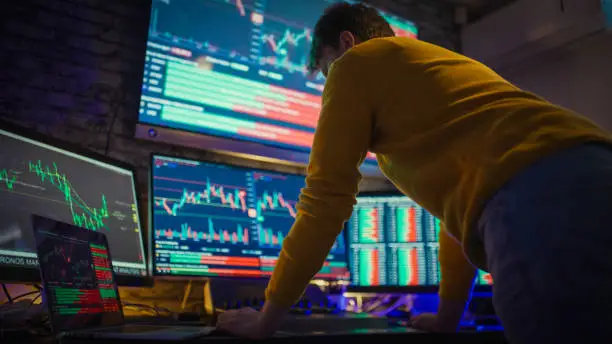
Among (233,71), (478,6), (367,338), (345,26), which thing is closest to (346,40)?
(345,26)

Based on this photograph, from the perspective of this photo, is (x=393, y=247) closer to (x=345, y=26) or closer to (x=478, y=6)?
(x=345, y=26)

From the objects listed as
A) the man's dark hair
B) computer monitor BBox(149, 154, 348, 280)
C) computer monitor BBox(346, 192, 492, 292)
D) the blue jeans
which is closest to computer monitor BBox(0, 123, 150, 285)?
computer monitor BBox(149, 154, 348, 280)

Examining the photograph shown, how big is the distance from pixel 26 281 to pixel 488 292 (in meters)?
1.55

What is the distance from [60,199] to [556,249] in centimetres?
115

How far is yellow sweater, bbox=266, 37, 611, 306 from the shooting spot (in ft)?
2.46

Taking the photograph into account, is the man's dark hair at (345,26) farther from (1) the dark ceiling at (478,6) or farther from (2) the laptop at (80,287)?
(1) the dark ceiling at (478,6)

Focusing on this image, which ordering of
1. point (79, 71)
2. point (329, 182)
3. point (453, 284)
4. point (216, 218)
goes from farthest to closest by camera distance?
point (79, 71) → point (216, 218) → point (453, 284) → point (329, 182)

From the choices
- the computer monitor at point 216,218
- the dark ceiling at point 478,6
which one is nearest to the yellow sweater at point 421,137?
the computer monitor at point 216,218

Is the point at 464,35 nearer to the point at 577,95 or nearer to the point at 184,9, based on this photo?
the point at 577,95

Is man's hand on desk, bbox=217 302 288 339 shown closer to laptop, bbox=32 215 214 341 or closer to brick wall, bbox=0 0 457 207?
laptop, bbox=32 215 214 341

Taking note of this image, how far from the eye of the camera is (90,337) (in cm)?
70

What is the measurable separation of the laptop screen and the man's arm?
27.8 inches

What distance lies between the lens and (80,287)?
94cm

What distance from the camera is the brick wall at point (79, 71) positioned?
5.88 feet
